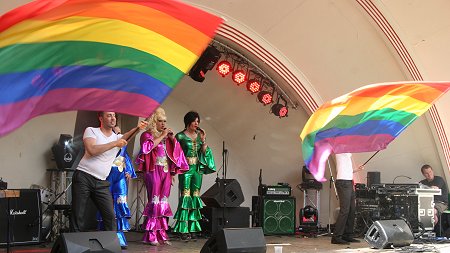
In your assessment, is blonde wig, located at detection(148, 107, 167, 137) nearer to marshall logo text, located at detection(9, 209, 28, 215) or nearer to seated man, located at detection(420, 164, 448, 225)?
marshall logo text, located at detection(9, 209, 28, 215)

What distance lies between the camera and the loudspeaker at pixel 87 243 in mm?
5617

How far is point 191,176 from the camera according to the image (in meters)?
10.6

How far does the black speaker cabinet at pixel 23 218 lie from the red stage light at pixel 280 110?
523 centimetres

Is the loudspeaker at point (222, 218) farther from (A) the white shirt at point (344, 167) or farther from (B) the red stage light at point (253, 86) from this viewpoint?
(B) the red stage light at point (253, 86)

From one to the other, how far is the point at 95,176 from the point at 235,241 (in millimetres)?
1968

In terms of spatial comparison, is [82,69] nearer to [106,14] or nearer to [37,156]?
[106,14]

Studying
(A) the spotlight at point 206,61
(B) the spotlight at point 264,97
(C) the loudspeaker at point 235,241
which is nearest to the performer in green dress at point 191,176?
(A) the spotlight at point 206,61

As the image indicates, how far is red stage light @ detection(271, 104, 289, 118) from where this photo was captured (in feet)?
43.7

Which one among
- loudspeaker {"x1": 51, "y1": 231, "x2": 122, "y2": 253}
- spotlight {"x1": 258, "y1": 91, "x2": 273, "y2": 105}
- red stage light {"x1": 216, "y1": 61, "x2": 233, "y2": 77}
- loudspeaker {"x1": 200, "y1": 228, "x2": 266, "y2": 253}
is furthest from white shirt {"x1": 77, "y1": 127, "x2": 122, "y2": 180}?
spotlight {"x1": 258, "y1": 91, "x2": 273, "y2": 105}

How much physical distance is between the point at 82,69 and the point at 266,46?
24.2 feet

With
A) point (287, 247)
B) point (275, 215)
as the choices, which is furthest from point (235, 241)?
point (275, 215)

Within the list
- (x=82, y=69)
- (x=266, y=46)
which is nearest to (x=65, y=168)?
(x=266, y=46)

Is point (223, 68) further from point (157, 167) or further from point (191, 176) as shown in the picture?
point (157, 167)

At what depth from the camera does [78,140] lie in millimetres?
11609
